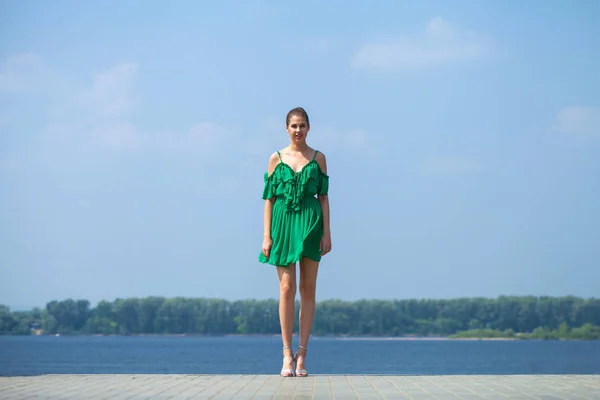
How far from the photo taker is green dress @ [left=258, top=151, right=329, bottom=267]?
26.2 ft

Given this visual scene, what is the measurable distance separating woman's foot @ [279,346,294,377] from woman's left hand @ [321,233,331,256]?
0.90 meters

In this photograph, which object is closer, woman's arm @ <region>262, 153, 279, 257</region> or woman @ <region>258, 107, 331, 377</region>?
woman @ <region>258, 107, 331, 377</region>

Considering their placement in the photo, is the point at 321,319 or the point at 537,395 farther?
the point at 321,319

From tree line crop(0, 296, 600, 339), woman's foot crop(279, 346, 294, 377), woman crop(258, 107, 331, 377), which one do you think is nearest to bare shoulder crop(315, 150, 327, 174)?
woman crop(258, 107, 331, 377)

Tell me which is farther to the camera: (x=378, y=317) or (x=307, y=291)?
(x=378, y=317)

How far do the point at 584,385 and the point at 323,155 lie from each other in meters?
3.00

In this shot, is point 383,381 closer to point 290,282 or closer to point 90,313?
point 290,282

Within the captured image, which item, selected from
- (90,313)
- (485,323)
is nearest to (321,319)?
(485,323)

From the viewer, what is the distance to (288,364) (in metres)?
7.85

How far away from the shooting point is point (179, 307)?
126125 mm

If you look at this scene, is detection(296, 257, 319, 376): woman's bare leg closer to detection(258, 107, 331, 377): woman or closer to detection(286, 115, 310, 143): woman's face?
detection(258, 107, 331, 377): woman

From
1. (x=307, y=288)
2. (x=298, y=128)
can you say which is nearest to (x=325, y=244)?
(x=307, y=288)

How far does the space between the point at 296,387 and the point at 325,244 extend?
1672 millimetres

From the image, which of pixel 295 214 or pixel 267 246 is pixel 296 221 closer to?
pixel 295 214
